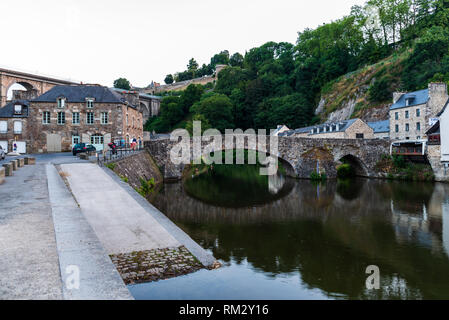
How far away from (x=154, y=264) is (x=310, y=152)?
74.5 feet

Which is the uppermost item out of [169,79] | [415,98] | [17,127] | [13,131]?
[169,79]

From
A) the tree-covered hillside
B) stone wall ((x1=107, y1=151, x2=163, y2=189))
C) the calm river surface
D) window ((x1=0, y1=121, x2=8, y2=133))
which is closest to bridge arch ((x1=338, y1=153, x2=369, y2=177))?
the calm river surface

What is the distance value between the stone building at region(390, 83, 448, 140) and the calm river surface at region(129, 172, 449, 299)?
9.66 m

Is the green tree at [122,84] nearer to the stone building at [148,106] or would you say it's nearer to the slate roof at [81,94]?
the stone building at [148,106]

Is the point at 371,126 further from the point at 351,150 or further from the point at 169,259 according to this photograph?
the point at 169,259

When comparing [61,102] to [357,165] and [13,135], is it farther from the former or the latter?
[357,165]

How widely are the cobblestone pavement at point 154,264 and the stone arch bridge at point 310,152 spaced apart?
1967 centimetres

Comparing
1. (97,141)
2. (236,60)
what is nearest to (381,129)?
(97,141)

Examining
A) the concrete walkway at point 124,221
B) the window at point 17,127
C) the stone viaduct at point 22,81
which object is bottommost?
the concrete walkway at point 124,221

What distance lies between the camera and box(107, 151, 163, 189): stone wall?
635 inches

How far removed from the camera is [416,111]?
27688 millimetres

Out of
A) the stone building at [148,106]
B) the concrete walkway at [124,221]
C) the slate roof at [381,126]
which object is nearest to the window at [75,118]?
the concrete walkway at [124,221]

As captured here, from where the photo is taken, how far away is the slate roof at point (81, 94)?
88.5 ft
